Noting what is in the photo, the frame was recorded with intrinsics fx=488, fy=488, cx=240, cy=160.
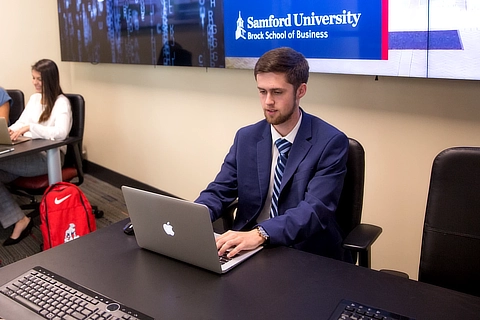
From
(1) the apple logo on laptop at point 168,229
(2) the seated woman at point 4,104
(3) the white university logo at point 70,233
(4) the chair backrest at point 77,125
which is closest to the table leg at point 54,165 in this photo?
(4) the chair backrest at point 77,125

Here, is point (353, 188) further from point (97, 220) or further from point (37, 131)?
point (97, 220)

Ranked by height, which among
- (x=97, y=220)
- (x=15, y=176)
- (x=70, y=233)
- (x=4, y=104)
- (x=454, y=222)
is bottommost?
(x=97, y=220)

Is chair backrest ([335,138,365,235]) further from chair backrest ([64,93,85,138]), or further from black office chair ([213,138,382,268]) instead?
chair backrest ([64,93,85,138])

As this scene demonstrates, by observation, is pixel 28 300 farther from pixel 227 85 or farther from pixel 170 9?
pixel 170 9

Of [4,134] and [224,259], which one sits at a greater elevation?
[4,134]

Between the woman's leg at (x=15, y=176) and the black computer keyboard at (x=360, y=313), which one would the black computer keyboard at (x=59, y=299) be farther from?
the woman's leg at (x=15, y=176)

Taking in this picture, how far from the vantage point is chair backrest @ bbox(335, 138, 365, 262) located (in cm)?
174

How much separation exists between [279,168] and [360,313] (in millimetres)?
779

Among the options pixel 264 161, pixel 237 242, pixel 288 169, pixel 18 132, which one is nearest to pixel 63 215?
pixel 18 132

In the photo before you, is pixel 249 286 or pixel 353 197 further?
pixel 353 197

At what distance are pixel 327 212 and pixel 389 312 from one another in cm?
56

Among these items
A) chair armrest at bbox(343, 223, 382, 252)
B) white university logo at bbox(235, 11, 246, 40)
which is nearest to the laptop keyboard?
chair armrest at bbox(343, 223, 382, 252)

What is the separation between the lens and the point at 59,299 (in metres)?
1.21

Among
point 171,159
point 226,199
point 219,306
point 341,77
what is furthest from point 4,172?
point 219,306
